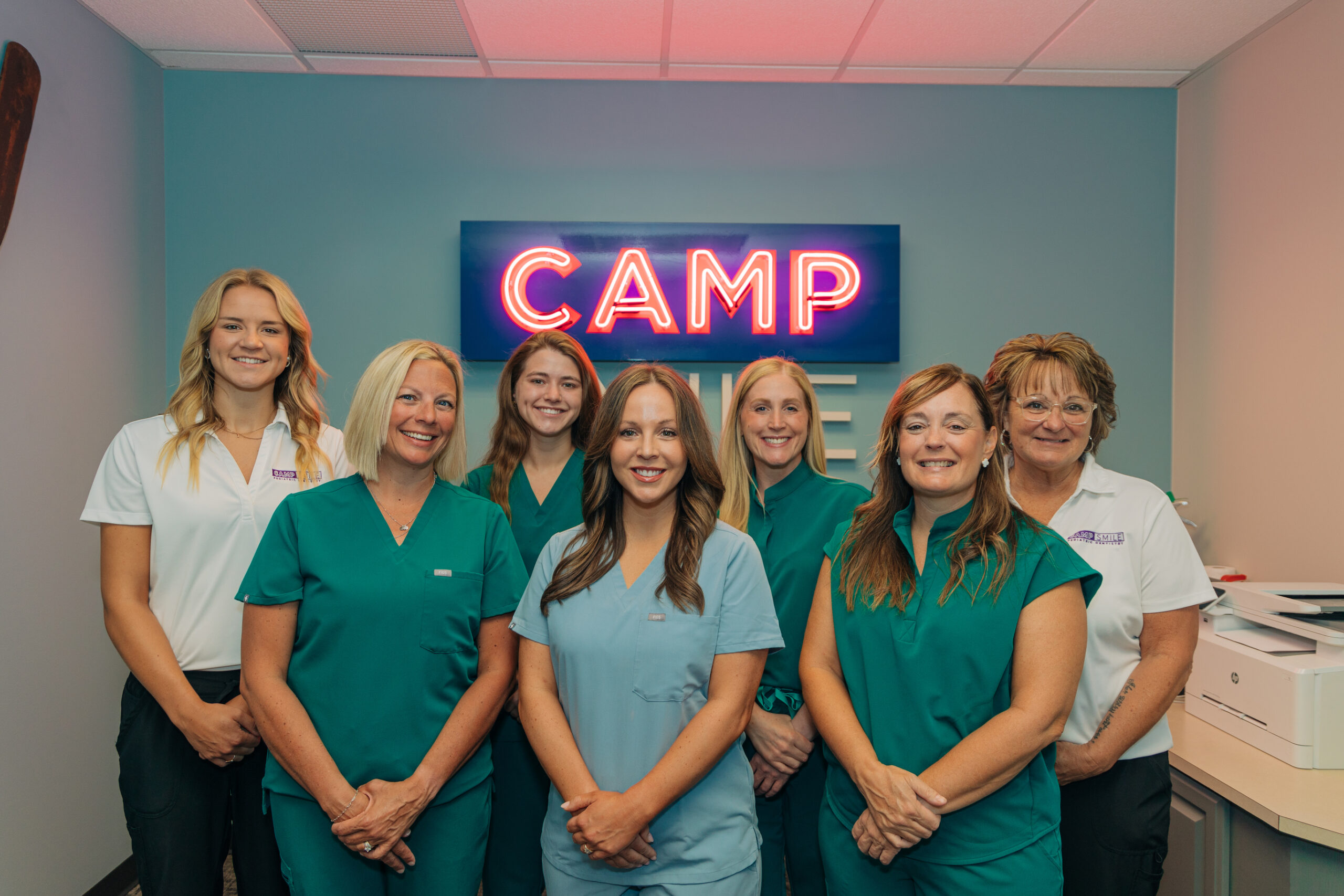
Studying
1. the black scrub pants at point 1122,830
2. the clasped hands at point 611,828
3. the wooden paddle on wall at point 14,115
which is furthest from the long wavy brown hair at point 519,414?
the wooden paddle on wall at point 14,115

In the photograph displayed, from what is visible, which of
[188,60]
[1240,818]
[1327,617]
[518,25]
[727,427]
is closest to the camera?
[1240,818]

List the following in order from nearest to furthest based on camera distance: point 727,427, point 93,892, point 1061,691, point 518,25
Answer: point 1061,691
point 727,427
point 93,892
point 518,25

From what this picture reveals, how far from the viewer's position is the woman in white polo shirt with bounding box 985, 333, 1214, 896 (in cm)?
168

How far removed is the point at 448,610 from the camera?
1.57 metres

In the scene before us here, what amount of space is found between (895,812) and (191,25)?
11.8 feet

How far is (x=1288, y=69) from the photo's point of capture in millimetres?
2891

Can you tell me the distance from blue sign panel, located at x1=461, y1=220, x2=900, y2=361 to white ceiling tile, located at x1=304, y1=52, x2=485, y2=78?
0.64m

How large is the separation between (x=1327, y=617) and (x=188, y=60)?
4579 mm

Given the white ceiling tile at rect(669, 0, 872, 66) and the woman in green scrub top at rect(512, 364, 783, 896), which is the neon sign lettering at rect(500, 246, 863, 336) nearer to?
the white ceiling tile at rect(669, 0, 872, 66)

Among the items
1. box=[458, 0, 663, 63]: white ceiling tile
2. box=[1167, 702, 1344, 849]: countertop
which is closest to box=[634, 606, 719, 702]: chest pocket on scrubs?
box=[1167, 702, 1344, 849]: countertop

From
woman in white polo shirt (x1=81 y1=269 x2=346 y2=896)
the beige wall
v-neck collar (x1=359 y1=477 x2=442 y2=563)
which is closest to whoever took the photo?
v-neck collar (x1=359 y1=477 x2=442 y2=563)

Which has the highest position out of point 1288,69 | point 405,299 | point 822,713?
point 1288,69

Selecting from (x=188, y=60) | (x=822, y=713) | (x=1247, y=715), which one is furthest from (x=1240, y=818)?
(x=188, y=60)

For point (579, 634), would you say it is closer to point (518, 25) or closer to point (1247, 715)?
point (1247, 715)
